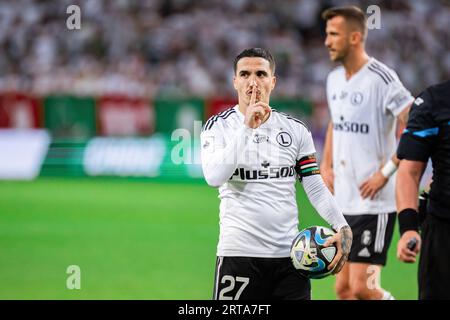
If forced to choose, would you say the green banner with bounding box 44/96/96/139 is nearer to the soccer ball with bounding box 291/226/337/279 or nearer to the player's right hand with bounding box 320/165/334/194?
the player's right hand with bounding box 320/165/334/194

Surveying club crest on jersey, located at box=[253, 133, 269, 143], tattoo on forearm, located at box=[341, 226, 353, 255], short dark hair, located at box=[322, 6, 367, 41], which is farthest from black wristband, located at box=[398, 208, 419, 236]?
short dark hair, located at box=[322, 6, 367, 41]

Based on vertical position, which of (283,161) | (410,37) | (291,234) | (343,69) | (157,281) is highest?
(410,37)

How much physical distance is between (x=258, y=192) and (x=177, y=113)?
1384cm

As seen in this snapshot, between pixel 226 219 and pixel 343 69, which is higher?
pixel 343 69

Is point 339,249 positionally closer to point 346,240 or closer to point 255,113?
point 346,240

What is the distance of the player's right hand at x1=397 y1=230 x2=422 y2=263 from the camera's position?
475 cm

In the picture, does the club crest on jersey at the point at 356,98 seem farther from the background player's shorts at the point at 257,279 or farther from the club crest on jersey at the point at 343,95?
the background player's shorts at the point at 257,279

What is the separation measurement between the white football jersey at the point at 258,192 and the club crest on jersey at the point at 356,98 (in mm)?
2368

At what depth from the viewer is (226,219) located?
521 cm

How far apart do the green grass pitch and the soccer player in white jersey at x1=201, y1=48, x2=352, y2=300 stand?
10.7ft
